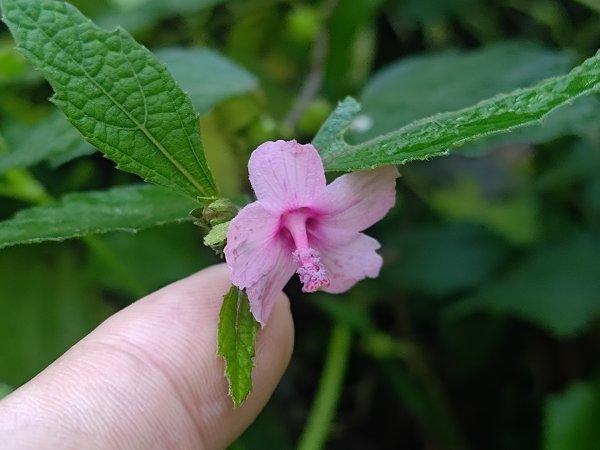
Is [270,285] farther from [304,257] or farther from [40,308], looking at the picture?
[40,308]

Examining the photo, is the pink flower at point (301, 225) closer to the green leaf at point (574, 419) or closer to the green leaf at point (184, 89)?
the green leaf at point (184, 89)

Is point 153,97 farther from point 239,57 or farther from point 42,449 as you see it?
point 239,57

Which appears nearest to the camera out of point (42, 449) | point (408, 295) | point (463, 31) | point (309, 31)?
point (42, 449)

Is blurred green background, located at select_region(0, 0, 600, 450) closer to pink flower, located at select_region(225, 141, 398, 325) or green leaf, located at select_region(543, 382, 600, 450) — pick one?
green leaf, located at select_region(543, 382, 600, 450)

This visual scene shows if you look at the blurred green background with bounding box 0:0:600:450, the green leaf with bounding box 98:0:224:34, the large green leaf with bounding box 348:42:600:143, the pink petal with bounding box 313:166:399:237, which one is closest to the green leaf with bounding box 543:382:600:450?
the blurred green background with bounding box 0:0:600:450

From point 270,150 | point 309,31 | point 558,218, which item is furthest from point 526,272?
point 270,150

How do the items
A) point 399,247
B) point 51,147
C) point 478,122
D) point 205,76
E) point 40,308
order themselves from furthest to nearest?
point 399,247, point 40,308, point 205,76, point 51,147, point 478,122

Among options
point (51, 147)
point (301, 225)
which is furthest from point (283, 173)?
point (51, 147)
